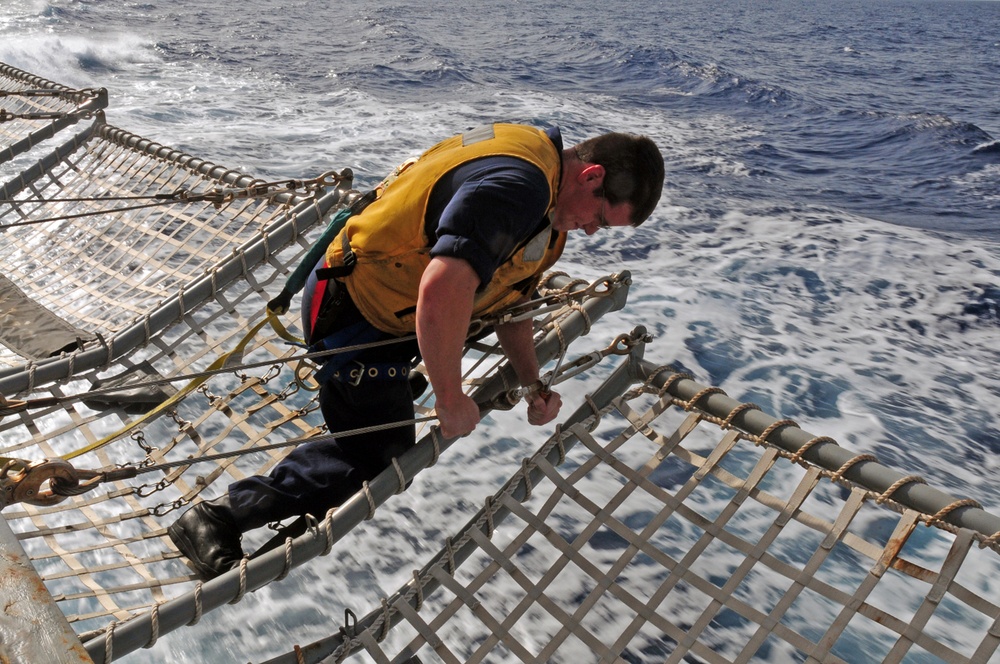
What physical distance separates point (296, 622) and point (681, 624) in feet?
4.03

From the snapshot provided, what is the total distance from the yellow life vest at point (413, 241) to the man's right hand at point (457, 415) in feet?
0.82

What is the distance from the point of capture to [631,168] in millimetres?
1746

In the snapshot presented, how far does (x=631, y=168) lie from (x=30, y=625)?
1.31 meters

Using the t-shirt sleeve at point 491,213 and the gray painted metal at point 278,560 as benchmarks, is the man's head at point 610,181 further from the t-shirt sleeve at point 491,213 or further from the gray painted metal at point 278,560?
the gray painted metal at point 278,560

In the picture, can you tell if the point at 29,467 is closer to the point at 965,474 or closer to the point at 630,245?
the point at 965,474

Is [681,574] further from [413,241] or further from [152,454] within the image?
[152,454]

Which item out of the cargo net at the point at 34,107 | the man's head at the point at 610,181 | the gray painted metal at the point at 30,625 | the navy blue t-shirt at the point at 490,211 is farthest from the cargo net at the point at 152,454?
the cargo net at the point at 34,107

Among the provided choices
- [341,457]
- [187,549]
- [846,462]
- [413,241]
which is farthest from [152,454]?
[846,462]

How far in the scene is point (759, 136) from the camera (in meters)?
10.6

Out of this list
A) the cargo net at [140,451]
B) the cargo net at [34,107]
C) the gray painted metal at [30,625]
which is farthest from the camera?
the cargo net at [34,107]

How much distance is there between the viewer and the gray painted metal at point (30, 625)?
2.81ft

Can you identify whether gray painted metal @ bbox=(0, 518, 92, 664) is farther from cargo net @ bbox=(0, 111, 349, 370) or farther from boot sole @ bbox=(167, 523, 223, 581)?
cargo net @ bbox=(0, 111, 349, 370)

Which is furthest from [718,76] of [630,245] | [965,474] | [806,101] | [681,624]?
[681,624]

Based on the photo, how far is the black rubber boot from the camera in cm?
199
